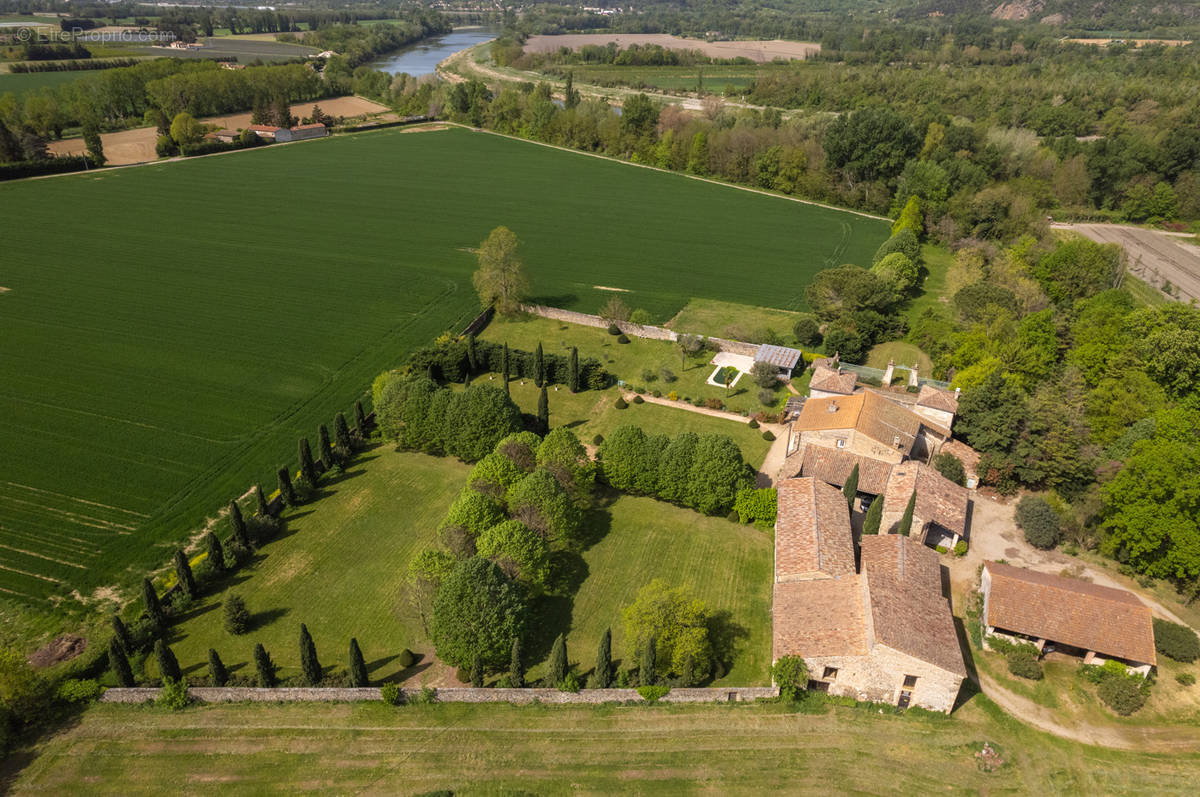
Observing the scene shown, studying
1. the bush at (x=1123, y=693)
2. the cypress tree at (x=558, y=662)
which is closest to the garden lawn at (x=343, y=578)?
the cypress tree at (x=558, y=662)

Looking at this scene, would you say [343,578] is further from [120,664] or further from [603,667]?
[603,667]

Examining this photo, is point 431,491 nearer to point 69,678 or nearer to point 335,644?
point 335,644

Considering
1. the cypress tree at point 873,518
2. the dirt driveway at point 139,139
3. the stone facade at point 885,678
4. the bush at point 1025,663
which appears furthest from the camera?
the dirt driveway at point 139,139

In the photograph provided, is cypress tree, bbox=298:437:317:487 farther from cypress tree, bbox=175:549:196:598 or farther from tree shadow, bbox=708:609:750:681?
tree shadow, bbox=708:609:750:681

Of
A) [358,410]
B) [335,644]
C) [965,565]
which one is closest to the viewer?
[335,644]

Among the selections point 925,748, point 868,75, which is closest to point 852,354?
point 925,748

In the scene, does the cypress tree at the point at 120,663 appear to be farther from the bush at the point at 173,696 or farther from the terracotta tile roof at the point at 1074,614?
the terracotta tile roof at the point at 1074,614

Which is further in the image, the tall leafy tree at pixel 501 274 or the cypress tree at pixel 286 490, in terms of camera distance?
the tall leafy tree at pixel 501 274
